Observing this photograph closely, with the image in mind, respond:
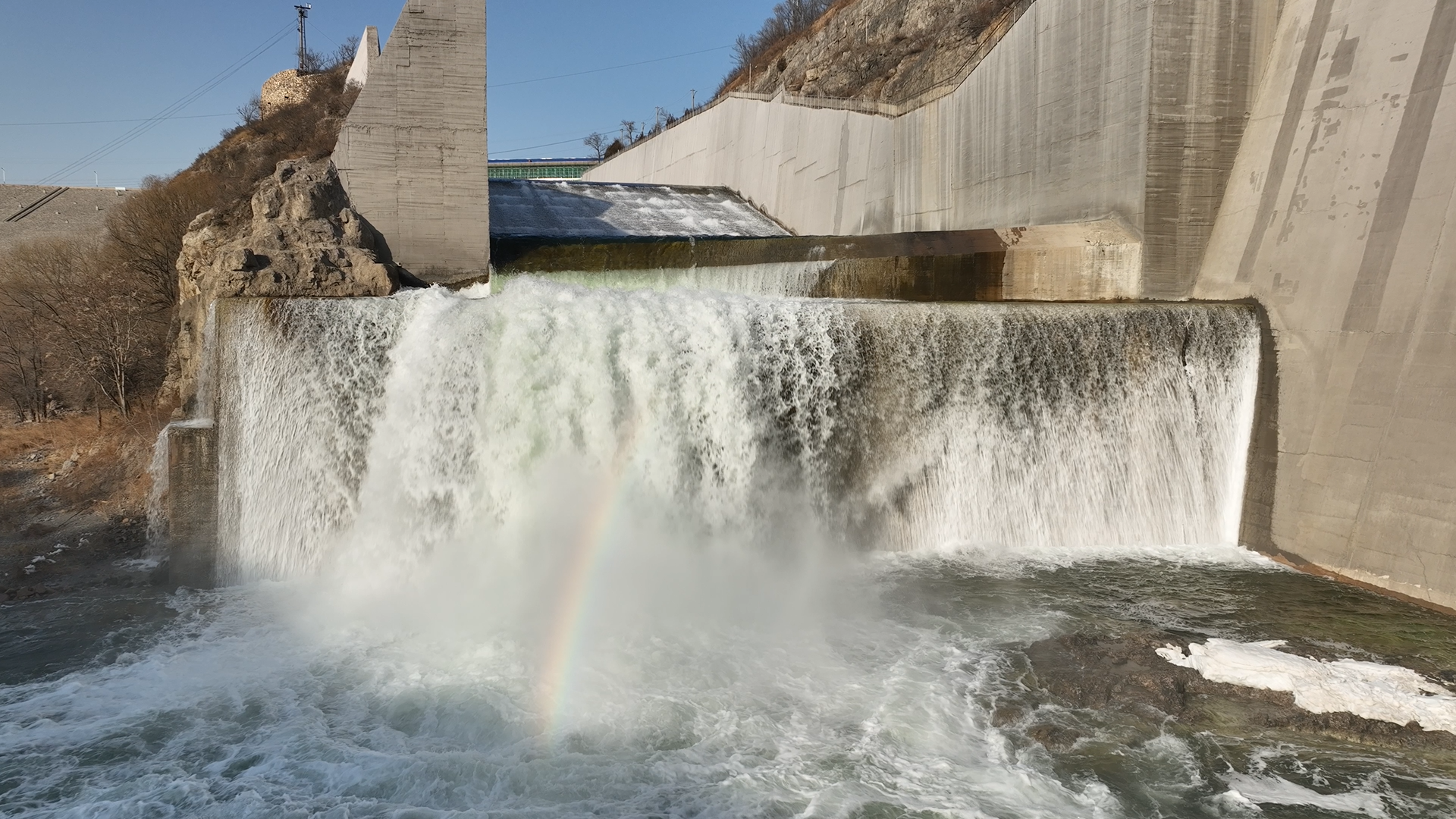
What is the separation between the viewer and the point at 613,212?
1814 cm

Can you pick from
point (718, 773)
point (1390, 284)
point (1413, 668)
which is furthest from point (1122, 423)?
point (718, 773)

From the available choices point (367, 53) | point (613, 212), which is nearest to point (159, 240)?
point (367, 53)

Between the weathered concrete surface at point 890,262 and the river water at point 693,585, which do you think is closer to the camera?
the river water at point 693,585

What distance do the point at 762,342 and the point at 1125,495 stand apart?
13.5ft

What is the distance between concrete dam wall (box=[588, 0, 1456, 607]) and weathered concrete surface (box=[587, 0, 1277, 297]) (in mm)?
27

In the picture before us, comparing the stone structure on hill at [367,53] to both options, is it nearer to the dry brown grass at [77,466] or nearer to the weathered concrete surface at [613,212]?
the weathered concrete surface at [613,212]

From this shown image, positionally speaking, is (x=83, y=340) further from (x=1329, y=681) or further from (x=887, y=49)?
(x=887, y=49)

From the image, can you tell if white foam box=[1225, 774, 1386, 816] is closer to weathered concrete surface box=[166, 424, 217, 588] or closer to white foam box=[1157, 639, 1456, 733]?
white foam box=[1157, 639, 1456, 733]

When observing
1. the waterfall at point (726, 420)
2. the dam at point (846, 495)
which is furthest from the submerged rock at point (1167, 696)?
the waterfall at point (726, 420)

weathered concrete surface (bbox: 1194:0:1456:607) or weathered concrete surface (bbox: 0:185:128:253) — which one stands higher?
weathered concrete surface (bbox: 0:185:128:253)

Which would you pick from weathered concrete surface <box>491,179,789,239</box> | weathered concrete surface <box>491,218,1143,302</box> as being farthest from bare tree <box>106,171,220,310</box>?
weathered concrete surface <box>491,218,1143,302</box>

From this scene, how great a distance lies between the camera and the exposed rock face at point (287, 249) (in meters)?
9.16

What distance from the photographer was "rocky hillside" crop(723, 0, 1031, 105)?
1828 centimetres

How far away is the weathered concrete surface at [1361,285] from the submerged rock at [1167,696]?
2.91 metres
